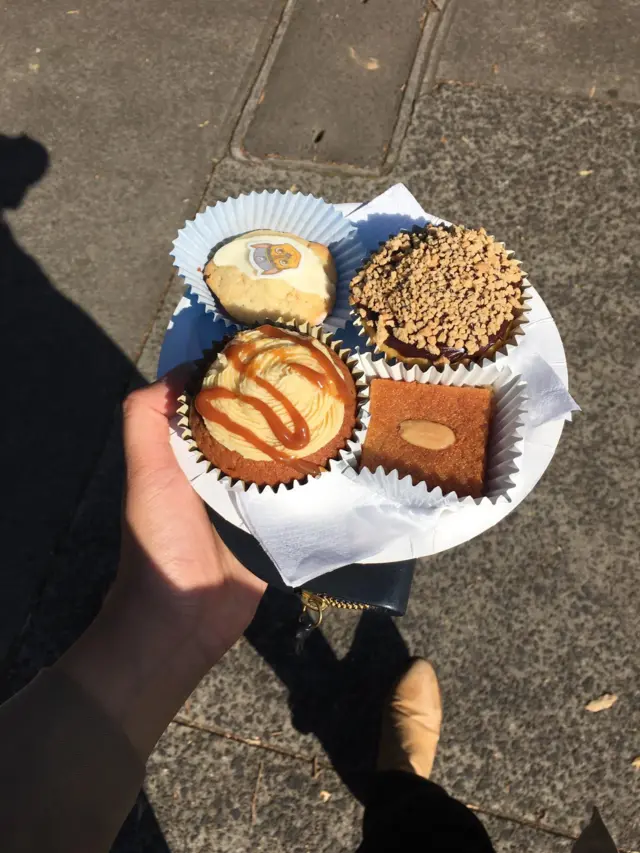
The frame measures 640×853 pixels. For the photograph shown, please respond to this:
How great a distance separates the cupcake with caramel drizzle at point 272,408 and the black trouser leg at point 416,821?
169 cm

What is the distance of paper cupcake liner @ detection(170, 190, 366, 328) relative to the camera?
288 cm

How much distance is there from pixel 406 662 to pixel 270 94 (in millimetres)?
4120

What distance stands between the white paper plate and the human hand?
0.50 ft

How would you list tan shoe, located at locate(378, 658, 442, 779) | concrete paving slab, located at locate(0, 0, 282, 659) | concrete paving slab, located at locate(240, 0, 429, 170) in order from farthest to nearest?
concrete paving slab, located at locate(240, 0, 429, 170)
concrete paving slab, located at locate(0, 0, 282, 659)
tan shoe, located at locate(378, 658, 442, 779)

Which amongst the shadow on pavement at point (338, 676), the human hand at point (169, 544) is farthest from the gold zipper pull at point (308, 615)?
the human hand at point (169, 544)

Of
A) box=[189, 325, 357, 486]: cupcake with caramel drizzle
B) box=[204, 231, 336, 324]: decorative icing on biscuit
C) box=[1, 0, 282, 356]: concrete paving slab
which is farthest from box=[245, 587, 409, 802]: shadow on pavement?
box=[1, 0, 282, 356]: concrete paving slab

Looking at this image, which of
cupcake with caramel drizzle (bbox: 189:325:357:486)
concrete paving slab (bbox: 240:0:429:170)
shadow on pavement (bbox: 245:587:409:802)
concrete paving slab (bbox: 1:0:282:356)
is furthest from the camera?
concrete paving slab (bbox: 240:0:429:170)

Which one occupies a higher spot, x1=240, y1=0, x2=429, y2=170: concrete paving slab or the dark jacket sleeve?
x1=240, y1=0, x2=429, y2=170: concrete paving slab

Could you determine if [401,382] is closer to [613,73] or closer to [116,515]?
[116,515]

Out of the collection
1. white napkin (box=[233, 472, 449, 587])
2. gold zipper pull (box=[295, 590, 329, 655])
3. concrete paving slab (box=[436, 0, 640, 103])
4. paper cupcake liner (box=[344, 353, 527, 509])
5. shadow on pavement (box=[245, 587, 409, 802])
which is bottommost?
shadow on pavement (box=[245, 587, 409, 802])

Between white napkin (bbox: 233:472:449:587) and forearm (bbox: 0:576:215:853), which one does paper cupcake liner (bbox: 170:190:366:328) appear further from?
forearm (bbox: 0:576:215:853)

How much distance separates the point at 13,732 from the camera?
2.51m

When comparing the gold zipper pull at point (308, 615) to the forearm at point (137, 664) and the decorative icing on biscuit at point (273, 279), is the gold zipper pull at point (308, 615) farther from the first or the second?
the decorative icing on biscuit at point (273, 279)

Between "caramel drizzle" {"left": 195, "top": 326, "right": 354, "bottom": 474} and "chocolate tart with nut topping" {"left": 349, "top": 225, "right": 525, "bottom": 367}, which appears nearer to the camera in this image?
"caramel drizzle" {"left": 195, "top": 326, "right": 354, "bottom": 474}
